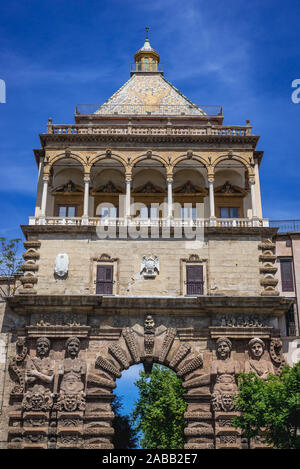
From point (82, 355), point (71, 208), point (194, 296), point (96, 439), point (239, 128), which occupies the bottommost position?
point (96, 439)

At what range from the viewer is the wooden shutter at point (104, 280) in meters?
29.0

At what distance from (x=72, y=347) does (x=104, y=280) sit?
12.2 ft

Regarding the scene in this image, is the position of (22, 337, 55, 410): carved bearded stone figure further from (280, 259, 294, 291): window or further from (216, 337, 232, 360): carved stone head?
(280, 259, 294, 291): window

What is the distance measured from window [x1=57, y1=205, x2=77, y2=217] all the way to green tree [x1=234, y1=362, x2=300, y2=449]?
1391cm

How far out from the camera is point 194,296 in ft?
92.6

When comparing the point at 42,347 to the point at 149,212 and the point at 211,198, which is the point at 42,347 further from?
the point at 211,198

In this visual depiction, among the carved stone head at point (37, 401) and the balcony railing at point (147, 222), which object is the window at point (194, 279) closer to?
the balcony railing at point (147, 222)

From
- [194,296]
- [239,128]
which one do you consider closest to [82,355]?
[194,296]

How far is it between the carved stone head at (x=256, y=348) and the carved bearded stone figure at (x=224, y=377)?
919 mm

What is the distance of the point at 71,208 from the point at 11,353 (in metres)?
8.86

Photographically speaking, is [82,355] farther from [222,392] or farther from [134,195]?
[134,195]

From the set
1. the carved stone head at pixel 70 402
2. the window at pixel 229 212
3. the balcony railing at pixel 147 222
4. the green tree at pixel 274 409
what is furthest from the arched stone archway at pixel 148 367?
the window at pixel 229 212

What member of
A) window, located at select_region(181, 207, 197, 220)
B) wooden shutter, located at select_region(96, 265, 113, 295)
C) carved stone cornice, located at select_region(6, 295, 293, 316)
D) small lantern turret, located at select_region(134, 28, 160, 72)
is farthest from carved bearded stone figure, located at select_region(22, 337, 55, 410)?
small lantern turret, located at select_region(134, 28, 160, 72)

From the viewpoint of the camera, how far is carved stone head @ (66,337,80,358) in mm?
27234
